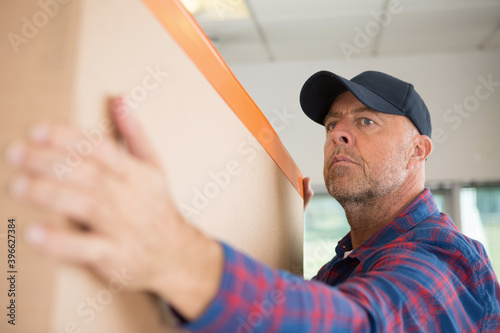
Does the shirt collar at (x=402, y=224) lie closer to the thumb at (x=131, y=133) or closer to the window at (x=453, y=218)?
the thumb at (x=131, y=133)

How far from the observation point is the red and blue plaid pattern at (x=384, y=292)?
0.40 metres

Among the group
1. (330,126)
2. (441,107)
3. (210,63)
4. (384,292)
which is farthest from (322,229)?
(210,63)

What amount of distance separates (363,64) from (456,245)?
306cm

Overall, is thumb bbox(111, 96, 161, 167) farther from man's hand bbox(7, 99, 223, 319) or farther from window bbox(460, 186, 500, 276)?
window bbox(460, 186, 500, 276)

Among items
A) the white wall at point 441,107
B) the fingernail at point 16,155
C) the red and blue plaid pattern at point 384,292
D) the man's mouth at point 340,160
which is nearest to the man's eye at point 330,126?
the man's mouth at point 340,160

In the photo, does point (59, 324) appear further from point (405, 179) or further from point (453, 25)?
point (453, 25)

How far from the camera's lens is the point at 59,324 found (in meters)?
0.34

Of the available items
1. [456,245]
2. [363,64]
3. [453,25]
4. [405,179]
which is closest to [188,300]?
[456,245]

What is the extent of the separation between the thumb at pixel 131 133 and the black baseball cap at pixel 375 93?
32.2 inches

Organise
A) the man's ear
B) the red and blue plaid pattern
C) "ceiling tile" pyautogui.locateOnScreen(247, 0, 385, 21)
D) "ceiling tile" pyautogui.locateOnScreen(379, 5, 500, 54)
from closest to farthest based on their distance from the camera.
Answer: the red and blue plaid pattern
the man's ear
"ceiling tile" pyautogui.locateOnScreen(247, 0, 385, 21)
"ceiling tile" pyautogui.locateOnScreen(379, 5, 500, 54)

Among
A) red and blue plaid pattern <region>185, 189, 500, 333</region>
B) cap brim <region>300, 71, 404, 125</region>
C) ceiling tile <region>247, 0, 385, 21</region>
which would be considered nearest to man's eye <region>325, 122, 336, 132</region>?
cap brim <region>300, 71, 404, 125</region>

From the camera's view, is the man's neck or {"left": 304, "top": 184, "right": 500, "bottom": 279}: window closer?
the man's neck

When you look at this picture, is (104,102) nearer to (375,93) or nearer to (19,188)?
(19,188)

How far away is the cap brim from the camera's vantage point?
114 centimetres
